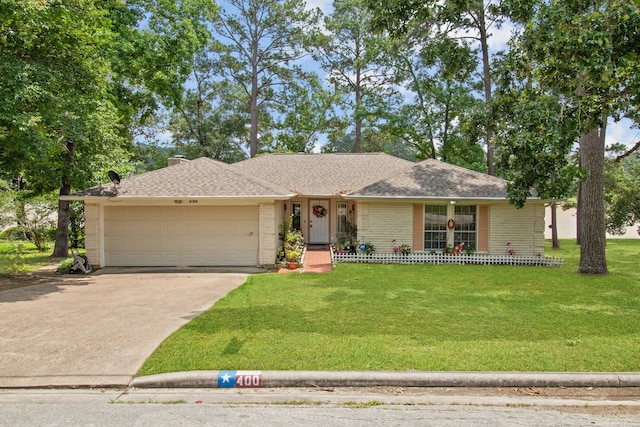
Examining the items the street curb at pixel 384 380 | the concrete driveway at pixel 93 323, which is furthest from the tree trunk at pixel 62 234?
the street curb at pixel 384 380

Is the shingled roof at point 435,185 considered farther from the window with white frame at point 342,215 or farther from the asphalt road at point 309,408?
the asphalt road at point 309,408

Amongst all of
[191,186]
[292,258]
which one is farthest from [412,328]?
[191,186]

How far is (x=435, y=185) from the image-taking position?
16.3 meters

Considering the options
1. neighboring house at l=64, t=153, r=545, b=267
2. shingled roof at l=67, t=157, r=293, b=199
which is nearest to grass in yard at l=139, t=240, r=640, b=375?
neighboring house at l=64, t=153, r=545, b=267

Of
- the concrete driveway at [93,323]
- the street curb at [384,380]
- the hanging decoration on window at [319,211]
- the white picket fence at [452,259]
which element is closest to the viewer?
the street curb at [384,380]

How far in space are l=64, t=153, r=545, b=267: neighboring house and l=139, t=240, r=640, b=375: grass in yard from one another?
3153 millimetres

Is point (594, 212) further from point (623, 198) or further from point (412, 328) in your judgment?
point (623, 198)

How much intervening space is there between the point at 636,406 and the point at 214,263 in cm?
1193

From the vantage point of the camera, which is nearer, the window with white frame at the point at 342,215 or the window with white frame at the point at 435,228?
the window with white frame at the point at 435,228

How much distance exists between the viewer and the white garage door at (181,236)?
13977 mm

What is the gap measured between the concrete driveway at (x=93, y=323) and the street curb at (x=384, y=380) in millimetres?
782

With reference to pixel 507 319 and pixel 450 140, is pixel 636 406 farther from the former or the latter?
pixel 450 140

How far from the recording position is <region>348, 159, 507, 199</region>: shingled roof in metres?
15.4

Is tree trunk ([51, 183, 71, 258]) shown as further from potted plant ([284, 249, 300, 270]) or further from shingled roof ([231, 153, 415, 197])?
potted plant ([284, 249, 300, 270])
